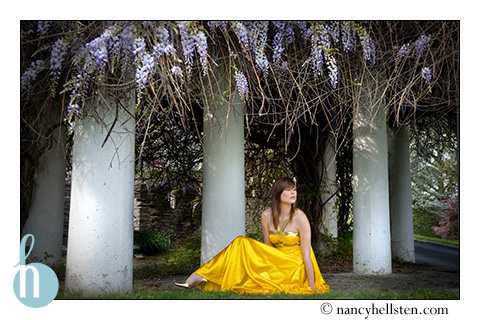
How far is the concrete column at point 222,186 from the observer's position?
4.62 meters

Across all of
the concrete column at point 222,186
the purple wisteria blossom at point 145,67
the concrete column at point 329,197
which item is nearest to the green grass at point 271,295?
the concrete column at point 222,186

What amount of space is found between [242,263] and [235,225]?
2.76 feet

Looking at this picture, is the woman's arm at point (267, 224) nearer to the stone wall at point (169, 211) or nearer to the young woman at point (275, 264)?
the young woman at point (275, 264)

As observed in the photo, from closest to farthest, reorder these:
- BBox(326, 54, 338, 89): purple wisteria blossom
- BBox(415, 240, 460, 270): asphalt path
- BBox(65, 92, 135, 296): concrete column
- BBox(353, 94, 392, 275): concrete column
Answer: BBox(65, 92, 135, 296): concrete column
BBox(326, 54, 338, 89): purple wisteria blossom
BBox(353, 94, 392, 275): concrete column
BBox(415, 240, 460, 270): asphalt path

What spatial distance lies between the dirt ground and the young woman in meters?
0.62

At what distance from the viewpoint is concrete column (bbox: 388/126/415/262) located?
7566 millimetres

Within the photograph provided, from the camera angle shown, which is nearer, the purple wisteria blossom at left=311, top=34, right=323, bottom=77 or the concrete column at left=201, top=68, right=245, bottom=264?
the purple wisteria blossom at left=311, top=34, right=323, bottom=77

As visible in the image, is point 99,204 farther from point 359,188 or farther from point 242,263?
point 359,188

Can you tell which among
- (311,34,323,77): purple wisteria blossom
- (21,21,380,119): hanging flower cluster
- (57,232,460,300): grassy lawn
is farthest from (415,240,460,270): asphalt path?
(21,21,380,119): hanging flower cluster

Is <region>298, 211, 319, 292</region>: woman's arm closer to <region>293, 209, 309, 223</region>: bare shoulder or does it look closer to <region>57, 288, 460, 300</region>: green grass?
<region>293, 209, 309, 223</region>: bare shoulder

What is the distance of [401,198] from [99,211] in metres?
5.45

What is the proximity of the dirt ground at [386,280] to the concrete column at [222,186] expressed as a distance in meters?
0.63

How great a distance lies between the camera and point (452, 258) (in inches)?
246
